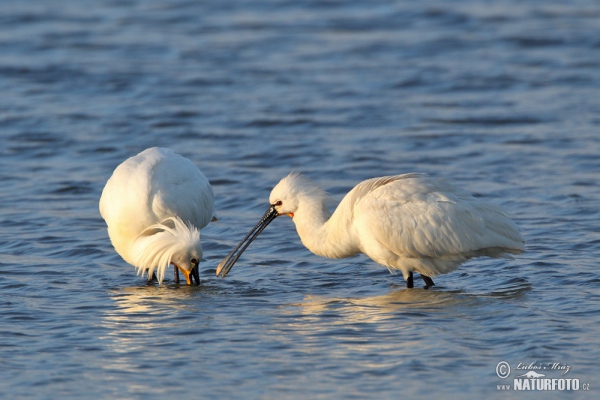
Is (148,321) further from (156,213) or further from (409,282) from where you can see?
(409,282)

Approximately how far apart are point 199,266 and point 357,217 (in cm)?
194

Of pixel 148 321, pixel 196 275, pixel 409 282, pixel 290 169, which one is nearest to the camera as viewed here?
pixel 148 321

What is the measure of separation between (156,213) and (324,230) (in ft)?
5.12

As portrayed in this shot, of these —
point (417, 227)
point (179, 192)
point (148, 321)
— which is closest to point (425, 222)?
point (417, 227)

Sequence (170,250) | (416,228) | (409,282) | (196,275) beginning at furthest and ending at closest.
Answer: (196,275), (409,282), (170,250), (416,228)

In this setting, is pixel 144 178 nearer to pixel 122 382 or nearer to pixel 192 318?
pixel 192 318

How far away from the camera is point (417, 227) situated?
31.6ft

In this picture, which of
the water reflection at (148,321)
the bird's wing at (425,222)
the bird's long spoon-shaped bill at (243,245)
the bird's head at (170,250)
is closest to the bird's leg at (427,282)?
the bird's wing at (425,222)

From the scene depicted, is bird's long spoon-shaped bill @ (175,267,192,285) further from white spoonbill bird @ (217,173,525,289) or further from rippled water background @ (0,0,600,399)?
white spoonbill bird @ (217,173,525,289)

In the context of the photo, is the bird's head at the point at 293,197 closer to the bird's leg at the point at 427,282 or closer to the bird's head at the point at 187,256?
the bird's head at the point at 187,256

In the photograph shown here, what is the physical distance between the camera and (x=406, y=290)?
982 centimetres

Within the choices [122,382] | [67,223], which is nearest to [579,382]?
[122,382]

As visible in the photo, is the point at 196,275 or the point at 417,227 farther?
the point at 196,275

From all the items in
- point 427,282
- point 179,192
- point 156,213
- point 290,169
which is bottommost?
point 427,282
